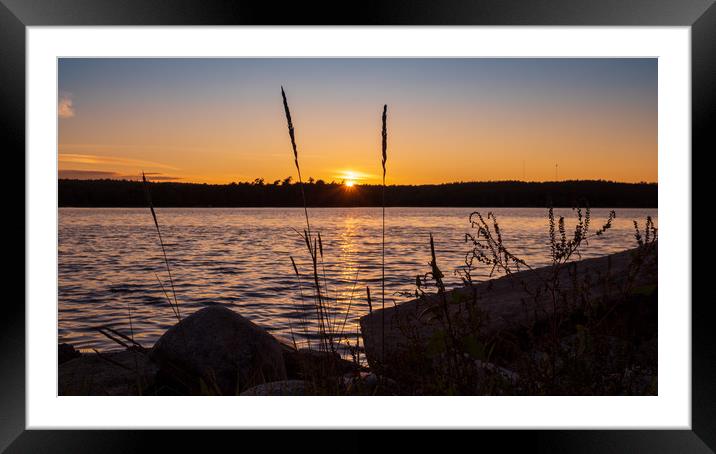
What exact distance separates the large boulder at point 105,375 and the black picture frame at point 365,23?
256 cm

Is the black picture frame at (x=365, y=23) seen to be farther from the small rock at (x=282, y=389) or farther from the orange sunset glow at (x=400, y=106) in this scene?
the orange sunset glow at (x=400, y=106)

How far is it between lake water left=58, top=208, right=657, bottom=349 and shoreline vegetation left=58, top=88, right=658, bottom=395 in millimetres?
473

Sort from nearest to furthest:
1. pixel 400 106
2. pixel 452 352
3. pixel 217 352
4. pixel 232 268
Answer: pixel 452 352 → pixel 217 352 → pixel 400 106 → pixel 232 268

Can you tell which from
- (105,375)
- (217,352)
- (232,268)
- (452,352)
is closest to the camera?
(452,352)

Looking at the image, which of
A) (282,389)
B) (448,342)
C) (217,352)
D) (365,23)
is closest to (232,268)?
(217,352)

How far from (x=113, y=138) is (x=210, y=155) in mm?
7528

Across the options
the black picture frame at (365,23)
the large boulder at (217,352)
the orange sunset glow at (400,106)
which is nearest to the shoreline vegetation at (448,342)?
the large boulder at (217,352)

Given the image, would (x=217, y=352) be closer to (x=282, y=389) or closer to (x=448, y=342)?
(x=282, y=389)

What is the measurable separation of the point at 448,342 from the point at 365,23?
6.17ft

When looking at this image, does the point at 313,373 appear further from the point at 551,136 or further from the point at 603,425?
the point at 551,136

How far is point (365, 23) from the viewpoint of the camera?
7.79 ft

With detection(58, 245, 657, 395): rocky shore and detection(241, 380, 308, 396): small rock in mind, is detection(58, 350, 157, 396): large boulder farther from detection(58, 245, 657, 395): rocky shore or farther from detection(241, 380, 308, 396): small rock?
detection(241, 380, 308, 396): small rock
